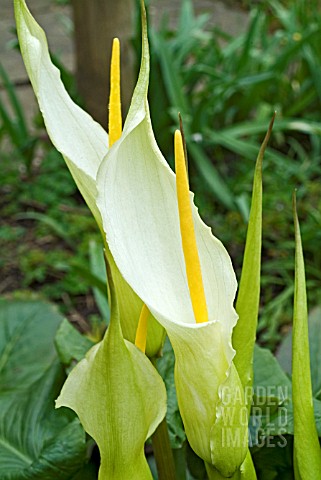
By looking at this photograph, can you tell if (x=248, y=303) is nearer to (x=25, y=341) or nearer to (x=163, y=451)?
(x=163, y=451)

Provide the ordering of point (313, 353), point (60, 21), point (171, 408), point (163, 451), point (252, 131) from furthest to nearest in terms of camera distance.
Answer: point (60, 21) < point (252, 131) < point (313, 353) < point (171, 408) < point (163, 451)

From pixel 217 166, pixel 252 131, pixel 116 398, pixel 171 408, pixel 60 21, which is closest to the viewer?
pixel 116 398

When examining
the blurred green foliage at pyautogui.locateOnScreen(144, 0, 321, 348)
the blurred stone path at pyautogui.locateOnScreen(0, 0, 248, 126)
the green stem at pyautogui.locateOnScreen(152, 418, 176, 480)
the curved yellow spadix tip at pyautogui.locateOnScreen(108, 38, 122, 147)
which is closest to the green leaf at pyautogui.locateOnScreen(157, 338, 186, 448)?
the green stem at pyautogui.locateOnScreen(152, 418, 176, 480)

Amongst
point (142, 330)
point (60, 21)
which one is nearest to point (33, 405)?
point (142, 330)

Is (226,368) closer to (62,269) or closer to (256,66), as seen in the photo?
(62,269)

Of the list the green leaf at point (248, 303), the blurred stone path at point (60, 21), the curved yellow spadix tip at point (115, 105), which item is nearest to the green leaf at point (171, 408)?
the green leaf at point (248, 303)

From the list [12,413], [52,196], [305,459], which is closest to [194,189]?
[52,196]
